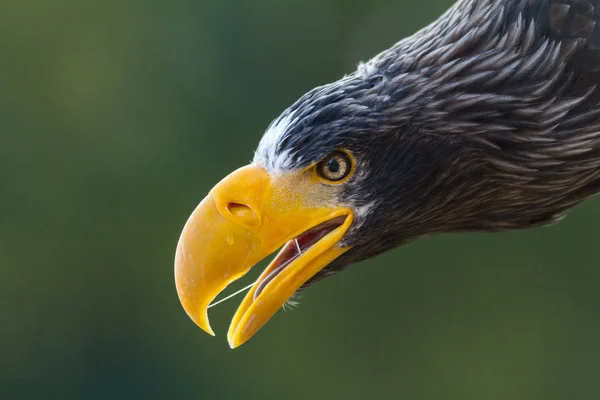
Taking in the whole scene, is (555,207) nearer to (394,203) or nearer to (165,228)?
(394,203)

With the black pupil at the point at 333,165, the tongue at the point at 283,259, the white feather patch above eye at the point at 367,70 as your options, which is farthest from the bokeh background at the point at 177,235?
the black pupil at the point at 333,165

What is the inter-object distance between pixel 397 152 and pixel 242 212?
43 centimetres

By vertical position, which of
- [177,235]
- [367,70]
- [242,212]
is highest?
[177,235]

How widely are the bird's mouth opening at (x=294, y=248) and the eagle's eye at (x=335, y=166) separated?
11cm

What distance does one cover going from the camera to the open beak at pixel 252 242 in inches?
96.2

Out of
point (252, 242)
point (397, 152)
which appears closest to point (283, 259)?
point (252, 242)

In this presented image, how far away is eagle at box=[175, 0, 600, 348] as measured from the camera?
2473mm

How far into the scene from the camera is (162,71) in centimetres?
870

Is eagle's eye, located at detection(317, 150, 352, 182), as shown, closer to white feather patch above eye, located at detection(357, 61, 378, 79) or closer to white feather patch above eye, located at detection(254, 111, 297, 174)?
white feather patch above eye, located at detection(254, 111, 297, 174)

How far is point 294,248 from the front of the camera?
2.59 m

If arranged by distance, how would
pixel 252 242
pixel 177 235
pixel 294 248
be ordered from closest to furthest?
pixel 252 242 → pixel 294 248 → pixel 177 235

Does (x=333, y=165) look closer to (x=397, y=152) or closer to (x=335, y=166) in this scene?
(x=335, y=166)

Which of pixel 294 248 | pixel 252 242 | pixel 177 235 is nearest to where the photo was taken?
pixel 252 242

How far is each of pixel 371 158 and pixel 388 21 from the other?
23.9 feet
